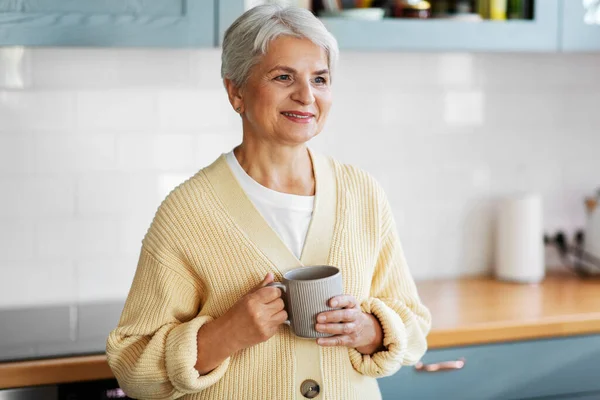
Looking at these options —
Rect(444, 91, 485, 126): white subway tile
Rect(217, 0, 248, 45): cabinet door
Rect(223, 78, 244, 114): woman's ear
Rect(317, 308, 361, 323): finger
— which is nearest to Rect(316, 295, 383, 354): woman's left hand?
Rect(317, 308, 361, 323): finger

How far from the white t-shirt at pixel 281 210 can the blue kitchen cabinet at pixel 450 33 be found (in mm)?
602

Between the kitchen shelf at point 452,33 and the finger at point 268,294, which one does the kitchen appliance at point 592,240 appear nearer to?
the kitchen shelf at point 452,33

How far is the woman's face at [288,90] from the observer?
58.2 inches

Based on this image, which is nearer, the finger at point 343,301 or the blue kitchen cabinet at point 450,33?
the finger at point 343,301

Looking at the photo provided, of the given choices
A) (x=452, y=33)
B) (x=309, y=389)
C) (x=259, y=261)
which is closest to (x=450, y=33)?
(x=452, y=33)

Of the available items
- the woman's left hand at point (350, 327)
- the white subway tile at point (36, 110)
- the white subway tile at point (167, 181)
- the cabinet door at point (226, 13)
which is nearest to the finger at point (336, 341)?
the woman's left hand at point (350, 327)

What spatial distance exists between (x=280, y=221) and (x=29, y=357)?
2.42 feet

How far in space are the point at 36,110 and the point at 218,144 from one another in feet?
1.70

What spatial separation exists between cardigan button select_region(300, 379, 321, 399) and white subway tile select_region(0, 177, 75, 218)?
1.10 m

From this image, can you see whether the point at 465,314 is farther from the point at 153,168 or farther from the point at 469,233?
the point at 153,168

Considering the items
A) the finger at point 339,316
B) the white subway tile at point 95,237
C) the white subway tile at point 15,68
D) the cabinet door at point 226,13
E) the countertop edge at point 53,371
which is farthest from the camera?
the white subway tile at point 95,237

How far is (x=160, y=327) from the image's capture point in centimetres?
151

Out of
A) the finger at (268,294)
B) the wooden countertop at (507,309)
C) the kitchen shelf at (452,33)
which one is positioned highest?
the kitchen shelf at (452,33)

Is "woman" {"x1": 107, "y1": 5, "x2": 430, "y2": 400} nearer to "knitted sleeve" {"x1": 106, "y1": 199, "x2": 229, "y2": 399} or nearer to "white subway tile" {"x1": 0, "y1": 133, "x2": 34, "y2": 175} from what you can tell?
"knitted sleeve" {"x1": 106, "y1": 199, "x2": 229, "y2": 399}
